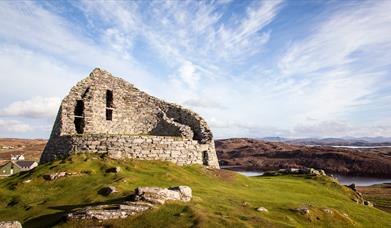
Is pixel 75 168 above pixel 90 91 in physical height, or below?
below

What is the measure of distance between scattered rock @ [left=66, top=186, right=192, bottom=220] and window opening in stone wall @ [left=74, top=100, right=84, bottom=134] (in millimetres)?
21032

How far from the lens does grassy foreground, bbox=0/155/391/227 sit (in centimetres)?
1714

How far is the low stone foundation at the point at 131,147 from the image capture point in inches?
1220

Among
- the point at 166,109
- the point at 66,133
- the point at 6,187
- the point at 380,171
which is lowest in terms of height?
the point at 380,171

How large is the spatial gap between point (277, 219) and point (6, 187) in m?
20.7

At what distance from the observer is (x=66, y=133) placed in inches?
1369

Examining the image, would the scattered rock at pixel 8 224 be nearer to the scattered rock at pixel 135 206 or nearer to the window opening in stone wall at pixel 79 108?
the scattered rock at pixel 135 206

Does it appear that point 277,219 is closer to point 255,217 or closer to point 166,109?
point 255,217

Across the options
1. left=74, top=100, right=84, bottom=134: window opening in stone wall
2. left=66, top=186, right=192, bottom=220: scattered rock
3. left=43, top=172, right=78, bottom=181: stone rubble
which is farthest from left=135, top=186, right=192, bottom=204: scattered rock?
left=74, top=100, right=84, bottom=134: window opening in stone wall

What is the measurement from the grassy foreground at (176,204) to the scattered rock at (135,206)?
0.46 metres

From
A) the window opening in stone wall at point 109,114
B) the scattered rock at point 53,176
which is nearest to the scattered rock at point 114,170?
the scattered rock at point 53,176

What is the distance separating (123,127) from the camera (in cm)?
4097

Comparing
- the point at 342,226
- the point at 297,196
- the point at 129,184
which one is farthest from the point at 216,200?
the point at 297,196

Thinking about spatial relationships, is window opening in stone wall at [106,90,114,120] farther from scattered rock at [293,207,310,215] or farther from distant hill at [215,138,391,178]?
distant hill at [215,138,391,178]
